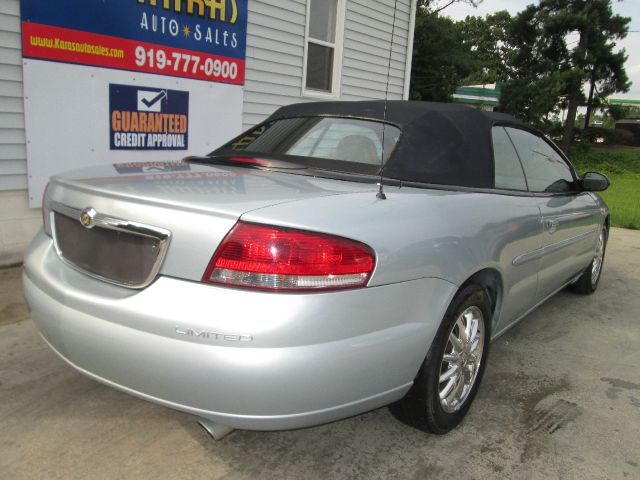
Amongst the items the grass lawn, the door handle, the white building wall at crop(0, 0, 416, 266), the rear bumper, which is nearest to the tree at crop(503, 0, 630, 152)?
the grass lawn

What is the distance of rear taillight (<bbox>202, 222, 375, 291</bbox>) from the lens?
177 cm

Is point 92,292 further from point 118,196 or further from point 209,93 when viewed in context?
point 209,93

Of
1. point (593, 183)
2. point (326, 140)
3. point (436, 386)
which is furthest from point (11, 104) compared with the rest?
point (593, 183)

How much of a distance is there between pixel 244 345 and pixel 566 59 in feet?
93.3

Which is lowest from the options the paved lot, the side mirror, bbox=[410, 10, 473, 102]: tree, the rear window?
the paved lot

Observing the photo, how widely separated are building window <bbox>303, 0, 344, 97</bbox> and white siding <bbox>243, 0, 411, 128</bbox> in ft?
0.40

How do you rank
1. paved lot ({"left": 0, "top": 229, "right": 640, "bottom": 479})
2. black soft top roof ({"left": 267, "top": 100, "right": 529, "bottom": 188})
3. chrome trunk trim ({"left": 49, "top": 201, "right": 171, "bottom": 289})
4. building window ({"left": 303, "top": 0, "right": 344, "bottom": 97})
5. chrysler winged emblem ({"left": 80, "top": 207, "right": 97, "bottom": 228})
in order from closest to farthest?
chrome trunk trim ({"left": 49, "top": 201, "right": 171, "bottom": 289}) < chrysler winged emblem ({"left": 80, "top": 207, "right": 97, "bottom": 228}) < paved lot ({"left": 0, "top": 229, "right": 640, "bottom": 479}) < black soft top roof ({"left": 267, "top": 100, "right": 529, "bottom": 188}) < building window ({"left": 303, "top": 0, "right": 344, "bottom": 97})

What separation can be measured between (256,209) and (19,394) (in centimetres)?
178

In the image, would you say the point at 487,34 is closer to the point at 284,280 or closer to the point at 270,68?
the point at 270,68

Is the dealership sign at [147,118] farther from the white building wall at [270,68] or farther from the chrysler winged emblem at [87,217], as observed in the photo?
the chrysler winged emblem at [87,217]

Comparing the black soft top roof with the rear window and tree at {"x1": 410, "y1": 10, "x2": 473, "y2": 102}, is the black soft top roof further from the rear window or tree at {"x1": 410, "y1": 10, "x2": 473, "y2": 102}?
tree at {"x1": 410, "y1": 10, "x2": 473, "y2": 102}

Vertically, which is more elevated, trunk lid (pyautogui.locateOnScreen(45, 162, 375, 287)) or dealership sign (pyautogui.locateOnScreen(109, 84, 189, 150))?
dealership sign (pyautogui.locateOnScreen(109, 84, 189, 150))

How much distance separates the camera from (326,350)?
1.80 metres

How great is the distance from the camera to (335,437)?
2.48 metres
